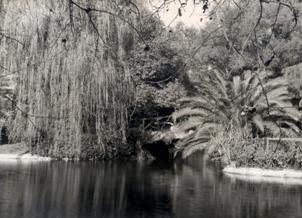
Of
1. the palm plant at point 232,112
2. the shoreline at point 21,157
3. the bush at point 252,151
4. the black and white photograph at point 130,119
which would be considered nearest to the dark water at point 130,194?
the black and white photograph at point 130,119

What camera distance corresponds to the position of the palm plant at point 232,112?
79.4 feet

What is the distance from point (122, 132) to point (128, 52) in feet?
13.1

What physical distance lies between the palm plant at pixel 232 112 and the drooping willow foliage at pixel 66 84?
336cm

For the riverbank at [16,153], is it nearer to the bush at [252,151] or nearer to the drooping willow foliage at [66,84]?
the drooping willow foliage at [66,84]

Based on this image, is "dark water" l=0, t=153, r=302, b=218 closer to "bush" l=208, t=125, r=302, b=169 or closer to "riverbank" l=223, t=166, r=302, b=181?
"riverbank" l=223, t=166, r=302, b=181

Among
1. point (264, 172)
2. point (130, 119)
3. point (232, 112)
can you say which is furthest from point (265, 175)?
point (130, 119)

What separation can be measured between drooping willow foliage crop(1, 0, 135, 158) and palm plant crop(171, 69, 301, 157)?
3364 millimetres

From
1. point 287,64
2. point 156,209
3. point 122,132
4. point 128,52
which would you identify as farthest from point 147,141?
point 156,209

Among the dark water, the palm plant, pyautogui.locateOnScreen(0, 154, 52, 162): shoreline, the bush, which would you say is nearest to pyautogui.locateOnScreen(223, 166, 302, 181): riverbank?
the bush

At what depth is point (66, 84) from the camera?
25141 millimetres

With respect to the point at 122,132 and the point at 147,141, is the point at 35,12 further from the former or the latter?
the point at 147,141

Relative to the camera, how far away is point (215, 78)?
84.5 feet

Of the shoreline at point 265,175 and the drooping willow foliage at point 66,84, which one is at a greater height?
the drooping willow foliage at point 66,84

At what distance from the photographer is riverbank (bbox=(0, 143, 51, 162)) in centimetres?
2747
